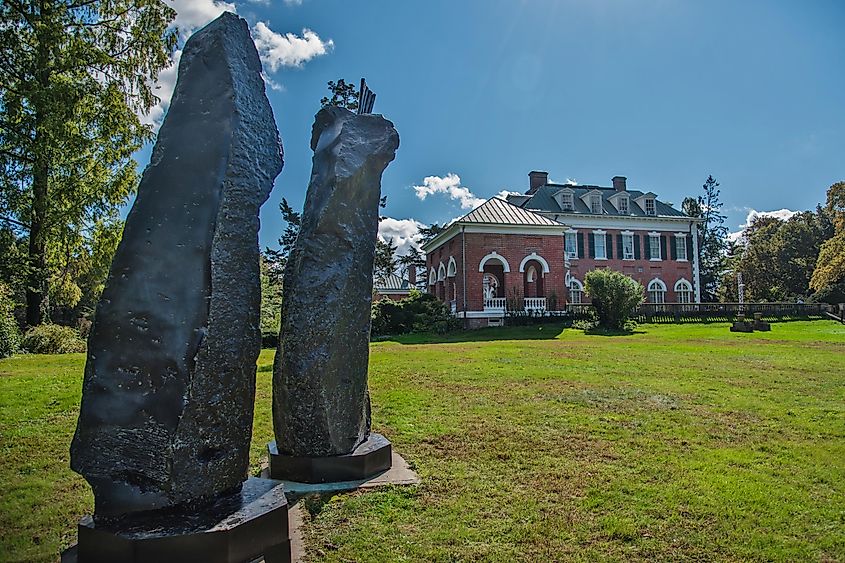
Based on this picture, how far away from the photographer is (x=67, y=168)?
609 inches

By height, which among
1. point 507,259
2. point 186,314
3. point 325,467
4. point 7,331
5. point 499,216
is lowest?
point 325,467

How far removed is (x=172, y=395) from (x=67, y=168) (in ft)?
51.6

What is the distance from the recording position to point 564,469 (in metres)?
5.04

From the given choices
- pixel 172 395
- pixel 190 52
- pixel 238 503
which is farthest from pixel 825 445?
pixel 190 52

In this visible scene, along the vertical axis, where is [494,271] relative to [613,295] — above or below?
above

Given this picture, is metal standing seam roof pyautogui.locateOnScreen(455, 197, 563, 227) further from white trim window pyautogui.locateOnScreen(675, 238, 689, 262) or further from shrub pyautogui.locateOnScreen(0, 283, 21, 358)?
shrub pyautogui.locateOnScreen(0, 283, 21, 358)

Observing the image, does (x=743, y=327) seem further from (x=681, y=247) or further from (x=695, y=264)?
(x=695, y=264)

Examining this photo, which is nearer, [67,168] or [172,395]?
[172,395]

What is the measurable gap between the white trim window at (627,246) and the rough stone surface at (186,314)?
36962 millimetres

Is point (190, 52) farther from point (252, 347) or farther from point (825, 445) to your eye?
point (825, 445)

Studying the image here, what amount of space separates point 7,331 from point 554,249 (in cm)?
2359

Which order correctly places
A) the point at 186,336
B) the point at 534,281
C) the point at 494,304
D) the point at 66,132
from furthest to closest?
the point at 534,281 → the point at 494,304 → the point at 66,132 → the point at 186,336

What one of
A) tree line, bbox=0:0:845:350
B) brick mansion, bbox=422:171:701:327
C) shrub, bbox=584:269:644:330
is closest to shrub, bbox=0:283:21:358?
tree line, bbox=0:0:845:350

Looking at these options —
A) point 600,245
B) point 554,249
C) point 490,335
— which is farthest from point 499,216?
point 600,245
